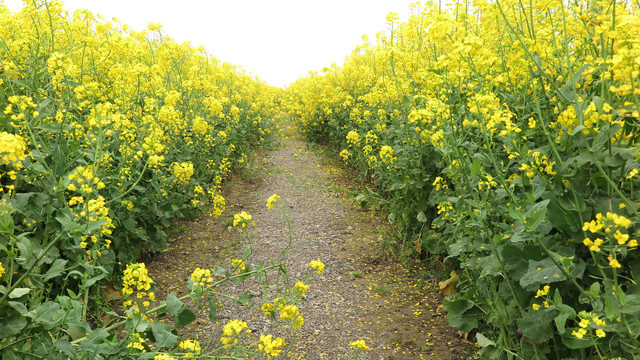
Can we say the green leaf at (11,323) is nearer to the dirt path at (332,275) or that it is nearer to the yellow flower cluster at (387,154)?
the dirt path at (332,275)

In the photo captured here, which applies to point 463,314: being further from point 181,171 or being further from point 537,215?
point 181,171

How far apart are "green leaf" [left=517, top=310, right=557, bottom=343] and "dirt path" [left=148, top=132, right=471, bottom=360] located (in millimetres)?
935

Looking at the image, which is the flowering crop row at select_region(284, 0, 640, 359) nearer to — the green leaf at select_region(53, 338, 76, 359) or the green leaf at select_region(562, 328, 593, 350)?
the green leaf at select_region(562, 328, 593, 350)

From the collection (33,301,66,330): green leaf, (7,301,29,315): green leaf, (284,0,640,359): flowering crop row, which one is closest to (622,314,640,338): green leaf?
(284,0,640,359): flowering crop row

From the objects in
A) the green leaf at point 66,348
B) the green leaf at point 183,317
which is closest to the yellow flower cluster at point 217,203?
the green leaf at point 183,317

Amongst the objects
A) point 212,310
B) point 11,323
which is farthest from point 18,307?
point 212,310

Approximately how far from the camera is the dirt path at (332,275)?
10.4 ft

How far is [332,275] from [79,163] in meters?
2.42

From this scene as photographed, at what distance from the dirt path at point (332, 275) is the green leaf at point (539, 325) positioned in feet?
3.07

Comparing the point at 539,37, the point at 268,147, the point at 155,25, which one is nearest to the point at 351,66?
the point at 268,147

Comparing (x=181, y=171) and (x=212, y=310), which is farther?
(x=181, y=171)

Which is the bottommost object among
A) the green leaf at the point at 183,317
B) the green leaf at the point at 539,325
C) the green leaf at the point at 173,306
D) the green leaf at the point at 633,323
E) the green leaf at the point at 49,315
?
the green leaf at the point at 539,325

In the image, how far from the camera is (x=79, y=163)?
2898 millimetres

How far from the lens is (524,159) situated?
198cm
